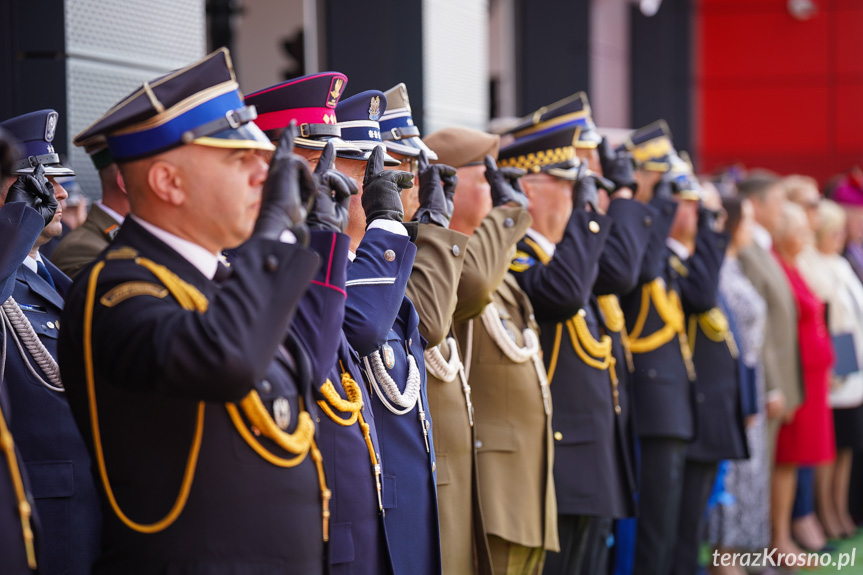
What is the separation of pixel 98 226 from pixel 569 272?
1379 mm

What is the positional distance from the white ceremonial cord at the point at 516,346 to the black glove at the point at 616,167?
3.11 ft

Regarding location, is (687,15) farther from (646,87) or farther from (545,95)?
(545,95)

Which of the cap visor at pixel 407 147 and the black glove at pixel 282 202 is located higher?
the cap visor at pixel 407 147

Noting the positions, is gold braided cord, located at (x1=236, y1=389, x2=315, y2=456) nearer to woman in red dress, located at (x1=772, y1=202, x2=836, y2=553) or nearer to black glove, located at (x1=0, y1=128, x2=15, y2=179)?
black glove, located at (x1=0, y1=128, x2=15, y2=179)

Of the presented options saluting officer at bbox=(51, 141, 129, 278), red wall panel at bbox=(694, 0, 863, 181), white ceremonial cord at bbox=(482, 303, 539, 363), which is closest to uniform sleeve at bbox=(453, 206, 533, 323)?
white ceremonial cord at bbox=(482, 303, 539, 363)

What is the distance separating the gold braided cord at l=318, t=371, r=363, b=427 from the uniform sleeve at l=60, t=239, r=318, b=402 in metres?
0.52

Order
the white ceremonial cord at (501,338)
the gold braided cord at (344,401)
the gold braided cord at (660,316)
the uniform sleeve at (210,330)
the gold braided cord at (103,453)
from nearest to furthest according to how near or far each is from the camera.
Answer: the uniform sleeve at (210,330) → the gold braided cord at (103,453) → the gold braided cord at (344,401) → the white ceremonial cord at (501,338) → the gold braided cord at (660,316)

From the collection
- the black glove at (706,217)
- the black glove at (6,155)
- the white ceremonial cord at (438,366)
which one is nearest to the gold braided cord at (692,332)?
the black glove at (706,217)

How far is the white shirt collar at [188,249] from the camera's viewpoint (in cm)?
193

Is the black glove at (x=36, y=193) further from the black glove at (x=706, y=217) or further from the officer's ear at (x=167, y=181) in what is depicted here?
the black glove at (x=706, y=217)

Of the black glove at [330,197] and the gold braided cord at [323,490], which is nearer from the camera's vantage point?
the gold braided cord at [323,490]

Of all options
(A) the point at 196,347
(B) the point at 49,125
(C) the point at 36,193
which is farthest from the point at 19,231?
(A) the point at 196,347

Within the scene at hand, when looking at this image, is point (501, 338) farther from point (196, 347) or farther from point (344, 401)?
point (196, 347)

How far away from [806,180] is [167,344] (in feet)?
19.3
